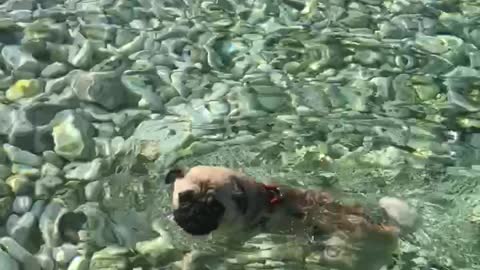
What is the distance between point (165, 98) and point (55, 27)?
37.7 inches

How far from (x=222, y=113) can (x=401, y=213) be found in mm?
1132

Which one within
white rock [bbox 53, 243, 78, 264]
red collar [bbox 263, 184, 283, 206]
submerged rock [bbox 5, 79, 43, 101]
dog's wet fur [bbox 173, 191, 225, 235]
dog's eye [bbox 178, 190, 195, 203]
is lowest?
white rock [bbox 53, 243, 78, 264]

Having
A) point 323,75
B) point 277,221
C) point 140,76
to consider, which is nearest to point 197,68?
point 140,76

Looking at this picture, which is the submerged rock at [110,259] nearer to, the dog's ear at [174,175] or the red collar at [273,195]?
the dog's ear at [174,175]

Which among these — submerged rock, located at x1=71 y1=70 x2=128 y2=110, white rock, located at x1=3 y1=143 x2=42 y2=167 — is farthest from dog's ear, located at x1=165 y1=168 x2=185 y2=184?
submerged rock, located at x1=71 y1=70 x2=128 y2=110

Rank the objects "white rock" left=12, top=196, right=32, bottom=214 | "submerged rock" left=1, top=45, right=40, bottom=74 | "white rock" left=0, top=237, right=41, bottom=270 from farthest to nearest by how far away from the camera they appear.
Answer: "submerged rock" left=1, top=45, right=40, bottom=74 → "white rock" left=12, top=196, right=32, bottom=214 → "white rock" left=0, top=237, right=41, bottom=270

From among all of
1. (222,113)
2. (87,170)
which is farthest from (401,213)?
(87,170)

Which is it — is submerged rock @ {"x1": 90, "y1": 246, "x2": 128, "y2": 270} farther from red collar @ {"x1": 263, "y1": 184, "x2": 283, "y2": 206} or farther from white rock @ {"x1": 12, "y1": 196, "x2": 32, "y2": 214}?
red collar @ {"x1": 263, "y1": 184, "x2": 283, "y2": 206}

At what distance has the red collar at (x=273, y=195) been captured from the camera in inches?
117

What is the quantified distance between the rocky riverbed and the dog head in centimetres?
27

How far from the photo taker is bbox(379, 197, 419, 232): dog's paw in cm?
313

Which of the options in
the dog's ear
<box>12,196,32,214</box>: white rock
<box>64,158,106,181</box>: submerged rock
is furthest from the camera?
<box>64,158,106,181</box>: submerged rock

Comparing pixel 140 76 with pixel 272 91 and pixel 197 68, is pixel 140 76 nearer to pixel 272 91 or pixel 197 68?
pixel 197 68

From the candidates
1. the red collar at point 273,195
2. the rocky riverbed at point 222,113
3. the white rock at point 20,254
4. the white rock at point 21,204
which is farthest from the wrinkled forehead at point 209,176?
the white rock at point 21,204
